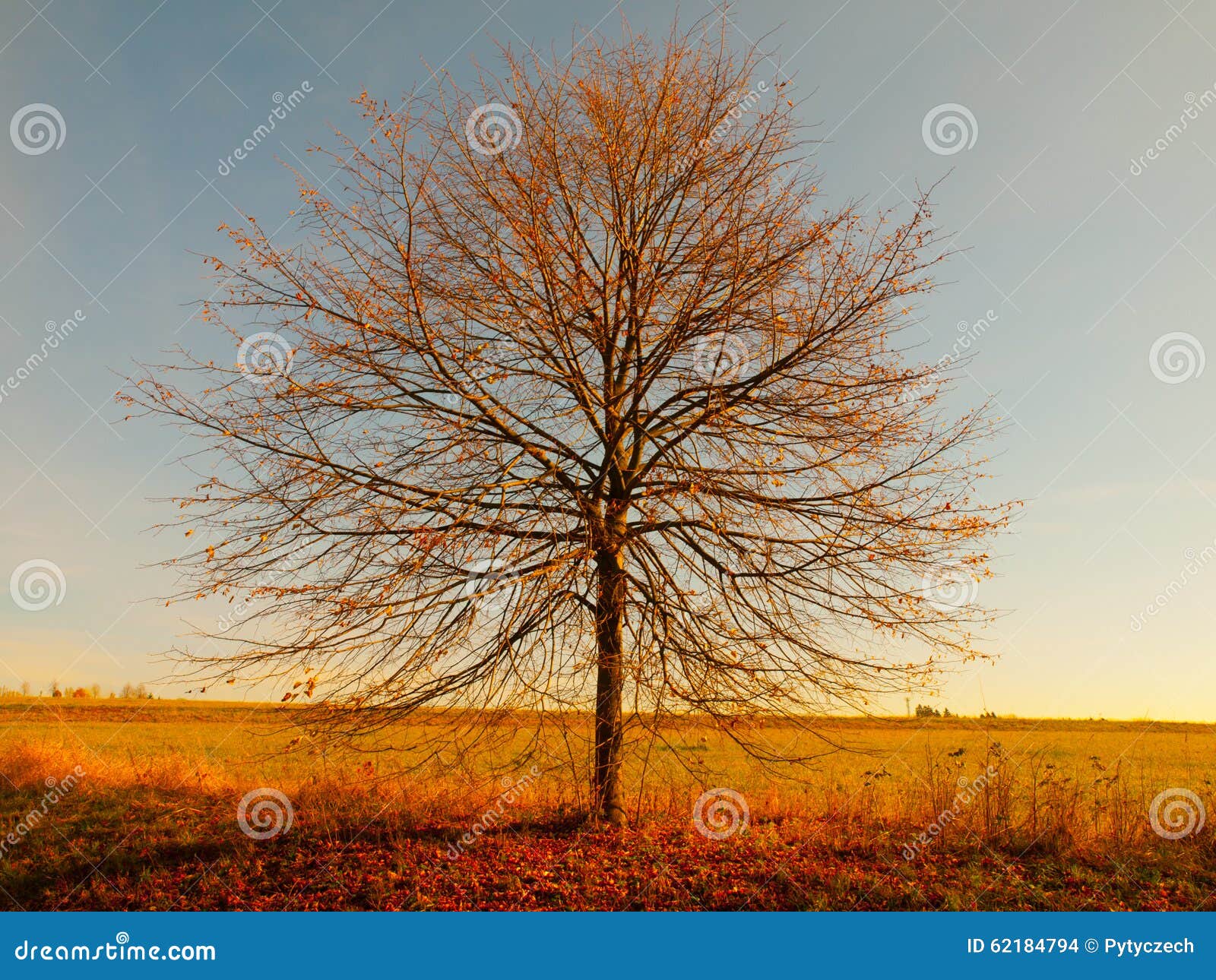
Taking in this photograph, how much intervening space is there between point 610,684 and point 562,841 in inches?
73.0

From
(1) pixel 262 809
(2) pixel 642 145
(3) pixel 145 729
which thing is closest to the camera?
(2) pixel 642 145

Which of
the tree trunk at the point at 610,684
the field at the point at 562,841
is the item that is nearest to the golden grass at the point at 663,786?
the field at the point at 562,841

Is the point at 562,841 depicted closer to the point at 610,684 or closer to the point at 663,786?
the point at 610,684

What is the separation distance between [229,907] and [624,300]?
24.5ft

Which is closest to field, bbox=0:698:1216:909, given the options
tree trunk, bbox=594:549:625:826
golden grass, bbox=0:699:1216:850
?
golden grass, bbox=0:699:1216:850

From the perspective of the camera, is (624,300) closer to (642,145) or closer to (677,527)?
(642,145)

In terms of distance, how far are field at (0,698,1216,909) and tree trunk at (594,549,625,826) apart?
0.32 meters

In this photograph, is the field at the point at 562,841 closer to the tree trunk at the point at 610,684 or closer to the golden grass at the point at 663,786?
the golden grass at the point at 663,786

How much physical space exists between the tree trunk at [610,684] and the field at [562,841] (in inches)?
12.6

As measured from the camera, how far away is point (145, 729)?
25359 mm

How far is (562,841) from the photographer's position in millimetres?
8383

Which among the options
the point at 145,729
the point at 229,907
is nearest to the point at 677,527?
the point at 229,907

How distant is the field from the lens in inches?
292

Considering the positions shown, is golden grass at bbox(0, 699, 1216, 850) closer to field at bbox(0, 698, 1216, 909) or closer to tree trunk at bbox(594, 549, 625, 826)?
field at bbox(0, 698, 1216, 909)
